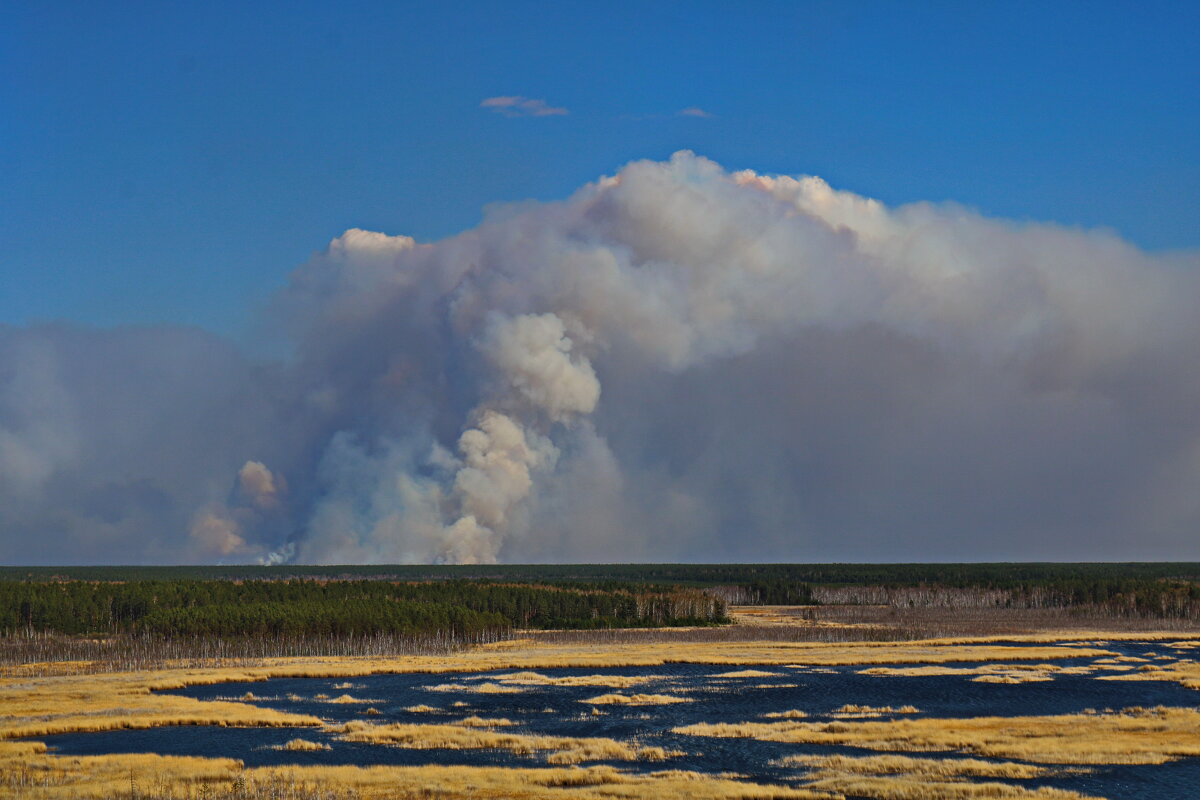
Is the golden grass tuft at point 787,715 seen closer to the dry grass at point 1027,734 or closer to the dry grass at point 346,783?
the dry grass at point 1027,734

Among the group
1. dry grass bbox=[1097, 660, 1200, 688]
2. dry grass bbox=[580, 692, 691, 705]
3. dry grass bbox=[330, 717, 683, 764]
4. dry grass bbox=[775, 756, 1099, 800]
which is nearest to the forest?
dry grass bbox=[580, 692, 691, 705]

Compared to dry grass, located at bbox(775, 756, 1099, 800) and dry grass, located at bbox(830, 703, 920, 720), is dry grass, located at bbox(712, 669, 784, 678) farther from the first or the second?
dry grass, located at bbox(775, 756, 1099, 800)

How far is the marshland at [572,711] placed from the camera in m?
58.1

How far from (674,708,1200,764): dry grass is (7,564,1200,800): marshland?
29 centimetres

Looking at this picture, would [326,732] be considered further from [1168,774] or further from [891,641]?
[891,641]

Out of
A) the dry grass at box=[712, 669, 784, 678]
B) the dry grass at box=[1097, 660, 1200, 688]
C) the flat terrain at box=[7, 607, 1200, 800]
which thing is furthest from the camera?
the dry grass at box=[712, 669, 784, 678]

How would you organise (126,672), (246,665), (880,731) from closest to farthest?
(880,731), (126,672), (246,665)

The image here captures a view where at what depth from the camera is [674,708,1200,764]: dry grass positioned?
6494cm

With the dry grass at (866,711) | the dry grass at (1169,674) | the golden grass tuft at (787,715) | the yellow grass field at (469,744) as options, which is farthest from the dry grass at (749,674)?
the dry grass at (1169,674)

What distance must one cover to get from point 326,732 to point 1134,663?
85.2 meters

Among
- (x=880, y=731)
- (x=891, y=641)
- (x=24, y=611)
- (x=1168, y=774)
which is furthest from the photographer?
(x=24, y=611)

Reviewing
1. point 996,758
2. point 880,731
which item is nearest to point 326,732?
point 880,731

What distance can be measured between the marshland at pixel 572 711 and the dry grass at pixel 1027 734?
0.29 metres

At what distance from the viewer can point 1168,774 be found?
59812 millimetres
